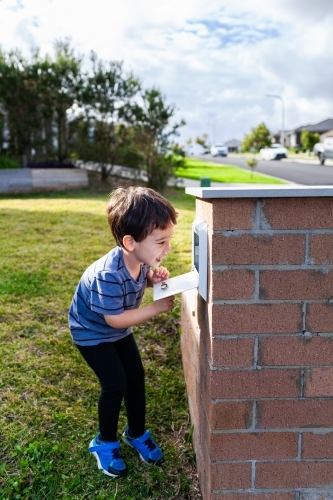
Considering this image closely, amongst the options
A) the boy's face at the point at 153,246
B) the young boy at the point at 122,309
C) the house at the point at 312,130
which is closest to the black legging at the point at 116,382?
the young boy at the point at 122,309

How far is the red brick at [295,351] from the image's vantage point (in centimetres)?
176

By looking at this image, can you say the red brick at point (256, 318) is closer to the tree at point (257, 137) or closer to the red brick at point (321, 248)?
the red brick at point (321, 248)

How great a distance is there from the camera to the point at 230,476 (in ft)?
6.08

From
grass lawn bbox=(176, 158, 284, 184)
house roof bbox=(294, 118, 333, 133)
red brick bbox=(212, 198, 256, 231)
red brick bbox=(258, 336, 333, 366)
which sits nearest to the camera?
red brick bbox=(212, 198, 256, 231)

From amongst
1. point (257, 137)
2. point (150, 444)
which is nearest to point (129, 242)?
point (150, 444)

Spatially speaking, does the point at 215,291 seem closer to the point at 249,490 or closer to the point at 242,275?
the point at 242,275

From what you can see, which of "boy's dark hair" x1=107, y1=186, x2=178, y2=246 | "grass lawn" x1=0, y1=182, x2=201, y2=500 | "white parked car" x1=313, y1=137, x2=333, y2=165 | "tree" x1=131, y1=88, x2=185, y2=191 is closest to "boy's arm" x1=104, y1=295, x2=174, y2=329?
"boy's dark hair" x1=107, y1=186, x2=178, y2=246

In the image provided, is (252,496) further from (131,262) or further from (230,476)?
(131,262)

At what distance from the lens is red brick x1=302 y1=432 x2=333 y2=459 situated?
1.84 meters

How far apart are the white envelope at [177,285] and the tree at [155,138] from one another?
9823 millimetres

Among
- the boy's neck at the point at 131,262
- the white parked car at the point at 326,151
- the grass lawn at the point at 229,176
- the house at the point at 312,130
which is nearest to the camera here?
the boy's neck at the point at 131,262

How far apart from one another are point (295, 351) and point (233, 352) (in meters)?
0.21

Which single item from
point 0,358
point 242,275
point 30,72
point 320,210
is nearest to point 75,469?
point 0,358

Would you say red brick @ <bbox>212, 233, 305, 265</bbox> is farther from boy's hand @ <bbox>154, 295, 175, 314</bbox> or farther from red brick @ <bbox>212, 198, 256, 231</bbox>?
boy's hand @ <bbox>154, 295, 175, 314</bbox>
